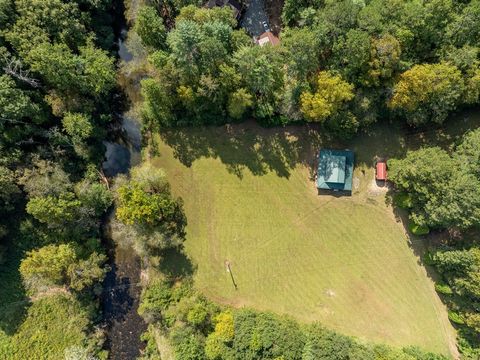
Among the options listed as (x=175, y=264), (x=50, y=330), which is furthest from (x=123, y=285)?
(x=50, y=330)

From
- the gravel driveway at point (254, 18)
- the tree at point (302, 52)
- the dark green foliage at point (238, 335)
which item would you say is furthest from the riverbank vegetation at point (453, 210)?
the gravel driveway at point (254, 18)

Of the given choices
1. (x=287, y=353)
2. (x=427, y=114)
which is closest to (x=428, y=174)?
(x=427, y=114)

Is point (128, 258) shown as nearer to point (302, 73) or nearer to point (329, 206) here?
point (329, 206)

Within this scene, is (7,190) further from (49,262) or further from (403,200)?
(403,200)

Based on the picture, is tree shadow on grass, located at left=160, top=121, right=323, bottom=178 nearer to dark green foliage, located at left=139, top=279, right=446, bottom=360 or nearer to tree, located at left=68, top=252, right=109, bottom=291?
tree, located at left=68, top=252, right=109, bottom=291

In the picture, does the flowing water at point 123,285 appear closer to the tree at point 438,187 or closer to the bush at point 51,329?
the bush at point 51,329

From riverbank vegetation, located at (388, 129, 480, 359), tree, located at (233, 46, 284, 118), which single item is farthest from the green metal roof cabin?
tree, located at (233, 46, 284, 118)
